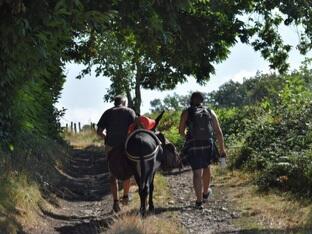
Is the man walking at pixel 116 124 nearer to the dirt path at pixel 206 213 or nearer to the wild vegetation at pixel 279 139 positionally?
the dirt path at pixel 206 213

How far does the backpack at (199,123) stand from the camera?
10.2 meters

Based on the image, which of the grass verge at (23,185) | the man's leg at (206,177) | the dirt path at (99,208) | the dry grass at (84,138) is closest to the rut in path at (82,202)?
the dirt path at (99,208)

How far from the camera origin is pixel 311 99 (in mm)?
16781

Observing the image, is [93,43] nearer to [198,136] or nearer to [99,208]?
[99,208]

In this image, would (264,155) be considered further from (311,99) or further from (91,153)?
(91,153)

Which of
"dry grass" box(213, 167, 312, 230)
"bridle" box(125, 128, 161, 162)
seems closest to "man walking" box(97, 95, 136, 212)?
"bridle" box(125, 128, 161, 162)

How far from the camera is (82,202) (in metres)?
13.0

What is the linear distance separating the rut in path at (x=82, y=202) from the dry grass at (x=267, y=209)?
2.18 m

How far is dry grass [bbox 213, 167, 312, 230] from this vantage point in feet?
28.8

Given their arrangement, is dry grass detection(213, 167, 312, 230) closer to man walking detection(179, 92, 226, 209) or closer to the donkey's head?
man walking detection(179, 92, 226, 209)

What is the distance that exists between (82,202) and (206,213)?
382 cm

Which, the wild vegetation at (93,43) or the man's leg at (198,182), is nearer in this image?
the wild vegetation at (93,43)

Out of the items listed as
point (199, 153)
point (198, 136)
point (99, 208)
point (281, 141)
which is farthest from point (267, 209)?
point (281, 141)

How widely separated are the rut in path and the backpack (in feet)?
6.55
